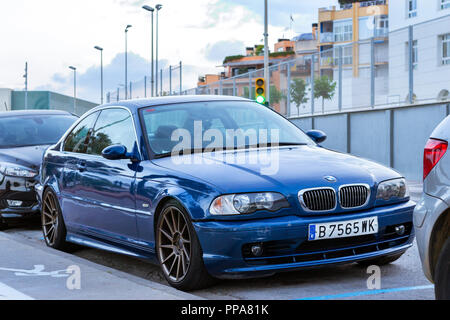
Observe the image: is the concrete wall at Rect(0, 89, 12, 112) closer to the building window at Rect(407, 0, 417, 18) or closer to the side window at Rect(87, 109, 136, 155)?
the building window at Rect(407, 0, 417, 18)

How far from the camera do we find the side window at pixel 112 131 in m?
7.17

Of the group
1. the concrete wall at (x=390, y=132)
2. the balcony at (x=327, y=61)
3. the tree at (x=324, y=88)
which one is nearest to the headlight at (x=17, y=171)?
the concrete wall at (x=390, y=132)

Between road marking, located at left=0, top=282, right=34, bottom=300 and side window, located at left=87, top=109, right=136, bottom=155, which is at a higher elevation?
side window, located at left=87, top=109, right=136, bottom=155

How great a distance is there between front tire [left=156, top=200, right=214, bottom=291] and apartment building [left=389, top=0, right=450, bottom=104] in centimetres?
1228

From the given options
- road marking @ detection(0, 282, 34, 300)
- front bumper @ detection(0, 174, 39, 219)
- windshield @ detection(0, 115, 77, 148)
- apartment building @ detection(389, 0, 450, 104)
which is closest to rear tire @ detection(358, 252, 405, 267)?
road marking @ detection(0, 282, 34, 300)

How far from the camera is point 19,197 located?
10586mm

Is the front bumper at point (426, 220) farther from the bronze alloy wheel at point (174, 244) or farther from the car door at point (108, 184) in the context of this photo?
the car door at point (108, 184)

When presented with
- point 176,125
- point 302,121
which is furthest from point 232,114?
point 302,121

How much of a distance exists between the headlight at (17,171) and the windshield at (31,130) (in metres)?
0.80

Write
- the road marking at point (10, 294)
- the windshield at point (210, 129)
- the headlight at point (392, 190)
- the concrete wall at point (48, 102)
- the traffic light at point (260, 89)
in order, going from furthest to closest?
the concrete wall at point (48, 102) < the traffic light at point (260, 89) < the windshield at point (210, 129) < the headlight at point (392, 190) < the road marking at point (10, 294)

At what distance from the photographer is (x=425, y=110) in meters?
19.6

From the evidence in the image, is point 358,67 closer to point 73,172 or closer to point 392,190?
point 73,172

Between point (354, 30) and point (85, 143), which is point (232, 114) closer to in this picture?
point (85, 143)

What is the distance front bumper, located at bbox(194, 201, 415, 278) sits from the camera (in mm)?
5660
